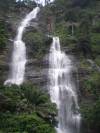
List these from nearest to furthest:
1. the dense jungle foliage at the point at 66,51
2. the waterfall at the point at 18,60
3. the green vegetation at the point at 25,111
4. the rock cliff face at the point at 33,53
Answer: the green vegetation at the point at 25,111 < the dense jungle foliage at the point at 66,51 < the rock cliff face at the point at 33,53 < the waterfall at the point at 18,60

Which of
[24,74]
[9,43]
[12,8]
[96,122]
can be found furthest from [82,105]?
[12,8]

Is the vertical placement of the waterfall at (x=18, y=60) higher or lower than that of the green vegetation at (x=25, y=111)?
higher

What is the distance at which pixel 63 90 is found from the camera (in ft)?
105

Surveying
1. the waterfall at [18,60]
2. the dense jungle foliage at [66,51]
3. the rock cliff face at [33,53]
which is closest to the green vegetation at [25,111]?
the dense jungle foliage at [66,51]

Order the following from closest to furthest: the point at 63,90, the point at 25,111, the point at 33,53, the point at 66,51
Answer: the point at 25,111 → the point at 63,90 → the point at 33,53 → the point at 66,51

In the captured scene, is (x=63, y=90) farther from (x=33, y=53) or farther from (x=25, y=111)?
(x=25, y=111)

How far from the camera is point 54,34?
40.9m

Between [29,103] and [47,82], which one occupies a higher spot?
[47,82]

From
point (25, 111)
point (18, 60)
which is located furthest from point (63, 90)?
point (25, 111)

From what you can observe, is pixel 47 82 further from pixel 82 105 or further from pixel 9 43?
pixel 9 43

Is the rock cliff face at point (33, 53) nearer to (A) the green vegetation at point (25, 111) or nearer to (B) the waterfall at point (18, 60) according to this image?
(B) the waterfall at point (18, 60)

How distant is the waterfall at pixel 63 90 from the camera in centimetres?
2928

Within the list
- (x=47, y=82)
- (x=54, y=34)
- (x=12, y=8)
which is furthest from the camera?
(x=12, y=8)

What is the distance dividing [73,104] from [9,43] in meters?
10.7
